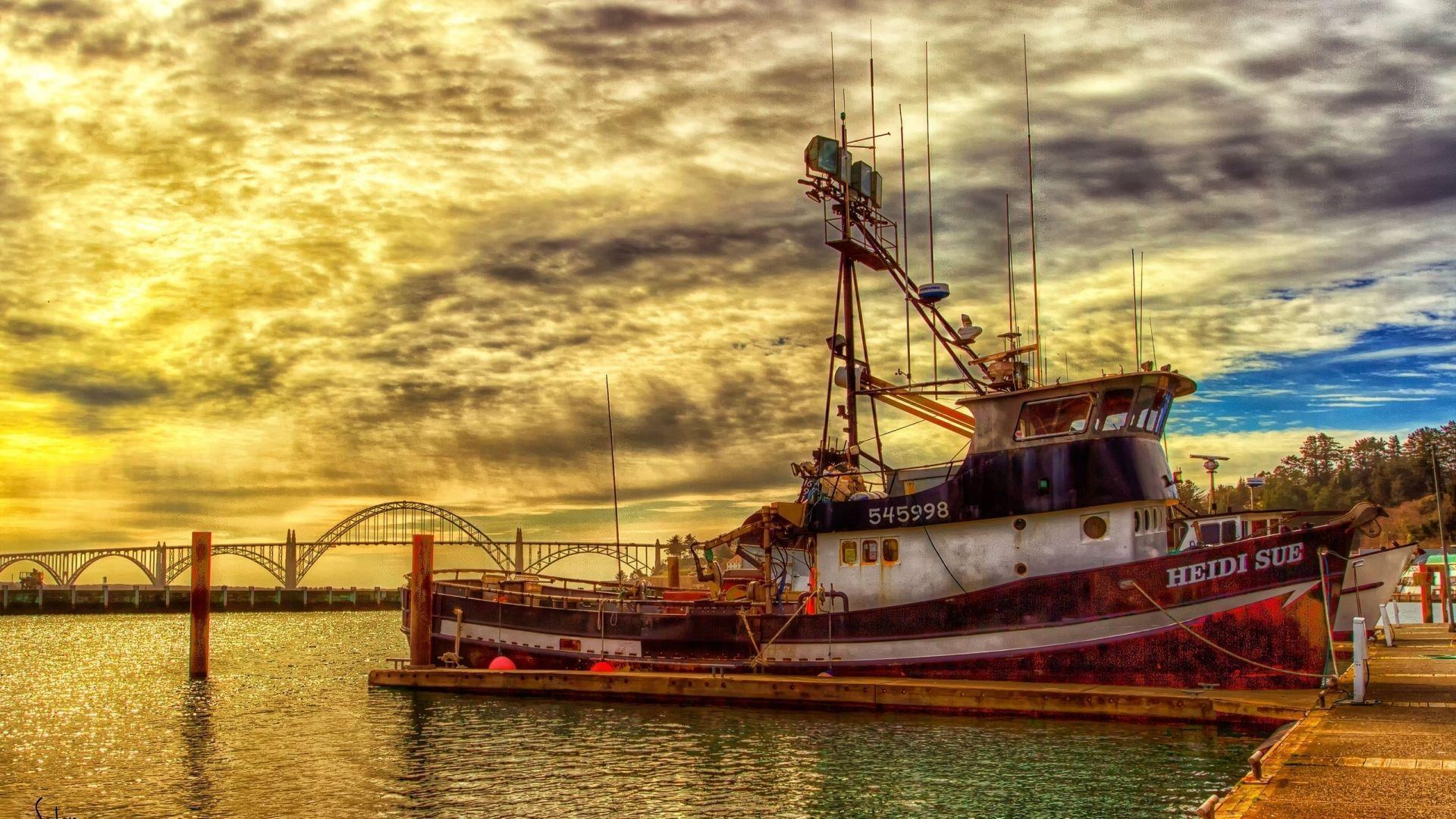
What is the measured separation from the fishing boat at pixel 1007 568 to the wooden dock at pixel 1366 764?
2.57 m

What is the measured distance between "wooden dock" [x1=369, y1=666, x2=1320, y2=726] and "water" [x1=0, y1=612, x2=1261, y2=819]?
1.00 feet

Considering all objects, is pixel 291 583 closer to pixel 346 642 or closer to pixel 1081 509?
pixel 346 642

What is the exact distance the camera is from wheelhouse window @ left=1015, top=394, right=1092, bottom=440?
22719mm

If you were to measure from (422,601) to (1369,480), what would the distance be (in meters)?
155

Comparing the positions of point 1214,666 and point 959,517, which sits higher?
point 959,517

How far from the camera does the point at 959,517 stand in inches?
926

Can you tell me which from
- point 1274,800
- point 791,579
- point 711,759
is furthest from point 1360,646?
point 791,579

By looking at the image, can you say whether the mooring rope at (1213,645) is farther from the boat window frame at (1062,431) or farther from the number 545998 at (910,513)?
the number 545998 at (910,513)

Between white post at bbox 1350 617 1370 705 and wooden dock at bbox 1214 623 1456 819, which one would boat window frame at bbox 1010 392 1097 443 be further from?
wooden dock at bbox 1214 623 1456 819

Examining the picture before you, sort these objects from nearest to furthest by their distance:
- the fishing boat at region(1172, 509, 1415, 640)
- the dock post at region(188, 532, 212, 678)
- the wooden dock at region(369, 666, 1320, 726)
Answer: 1. the wooden dock at region(369, 666, 1320, 726)
2. the fishing boat at region(1172, 509, 1415, 640)
3. the dock post at region(188, 532, 212, 678)

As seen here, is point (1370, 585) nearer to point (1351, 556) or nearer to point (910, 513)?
point (1351, 556)

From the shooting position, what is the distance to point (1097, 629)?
72.5 ft

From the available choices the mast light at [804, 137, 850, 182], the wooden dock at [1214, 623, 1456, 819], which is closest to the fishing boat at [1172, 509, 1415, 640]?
the wooden dock at [1214, 623, 1456, 819]

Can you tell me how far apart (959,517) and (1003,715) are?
4.16 metres
